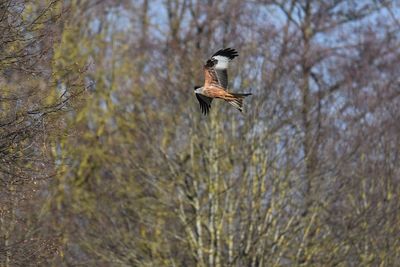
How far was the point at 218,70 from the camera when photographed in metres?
13.0

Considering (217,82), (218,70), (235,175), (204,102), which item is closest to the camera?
(217,82)

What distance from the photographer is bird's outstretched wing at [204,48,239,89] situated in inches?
507

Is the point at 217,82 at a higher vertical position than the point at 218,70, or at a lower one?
lower

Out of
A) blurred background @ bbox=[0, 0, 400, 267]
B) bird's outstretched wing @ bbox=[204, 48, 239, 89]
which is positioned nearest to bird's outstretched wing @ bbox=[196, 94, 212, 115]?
bird's outstretched wing @ bbox=[204, 48, 239, 89]

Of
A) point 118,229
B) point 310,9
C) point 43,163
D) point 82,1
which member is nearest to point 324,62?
point 310,9

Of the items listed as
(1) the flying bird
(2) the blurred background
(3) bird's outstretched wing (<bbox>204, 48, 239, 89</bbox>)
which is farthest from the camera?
(2) the blurred background

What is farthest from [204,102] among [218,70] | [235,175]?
[235,175]

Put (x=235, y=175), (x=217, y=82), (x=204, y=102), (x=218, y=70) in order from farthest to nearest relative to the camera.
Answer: (x=235, y=175) < (x=204, y=102) < (x=218, y=70) < (x=217, y=82)

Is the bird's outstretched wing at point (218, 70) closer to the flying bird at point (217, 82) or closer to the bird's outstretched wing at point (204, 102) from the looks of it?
the flying bird at point (217, 82)

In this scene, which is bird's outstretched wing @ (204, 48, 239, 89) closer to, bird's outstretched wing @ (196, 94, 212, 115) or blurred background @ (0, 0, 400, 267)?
bird's outstretched wing @ (196, 94, 212, 115)

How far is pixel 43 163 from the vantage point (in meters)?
11.8

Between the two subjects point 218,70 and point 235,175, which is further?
point 235,175

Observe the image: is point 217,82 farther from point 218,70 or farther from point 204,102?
point 204,102

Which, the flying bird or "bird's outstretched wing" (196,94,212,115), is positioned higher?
the flying bird
